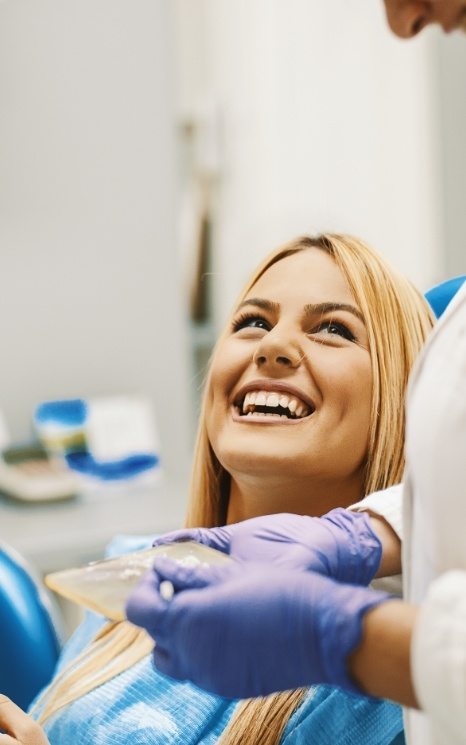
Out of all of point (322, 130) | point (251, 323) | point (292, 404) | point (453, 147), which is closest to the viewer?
point (292, 404)

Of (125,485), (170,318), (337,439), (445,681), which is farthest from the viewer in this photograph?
(170,318)

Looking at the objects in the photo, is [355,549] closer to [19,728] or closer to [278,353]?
[278,353]

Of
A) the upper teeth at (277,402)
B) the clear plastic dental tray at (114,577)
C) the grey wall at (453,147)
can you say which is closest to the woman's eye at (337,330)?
the upper teeth at (277,402)

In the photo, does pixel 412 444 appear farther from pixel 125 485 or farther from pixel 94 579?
pixel 125 485

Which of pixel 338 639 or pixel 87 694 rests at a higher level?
pixel 338 639

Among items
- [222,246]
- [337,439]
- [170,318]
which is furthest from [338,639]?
[222,246]

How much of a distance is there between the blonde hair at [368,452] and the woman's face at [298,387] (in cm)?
2

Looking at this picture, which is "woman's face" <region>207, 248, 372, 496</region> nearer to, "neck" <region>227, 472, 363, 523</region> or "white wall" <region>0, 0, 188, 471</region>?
"neck" <region>227, 472, 363, 523</region>

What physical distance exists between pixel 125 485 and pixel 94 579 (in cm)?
172

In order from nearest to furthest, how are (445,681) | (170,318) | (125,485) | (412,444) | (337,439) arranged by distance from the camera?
1. (445,681)
2. (412,444)
3. (337,439)
4. (125,485)
5. (170,318)

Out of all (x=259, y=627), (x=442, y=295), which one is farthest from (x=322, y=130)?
(x=259, y=627)

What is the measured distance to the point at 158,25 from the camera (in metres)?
2.65

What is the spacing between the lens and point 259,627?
2.24 feet

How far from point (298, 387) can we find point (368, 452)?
12 cm
